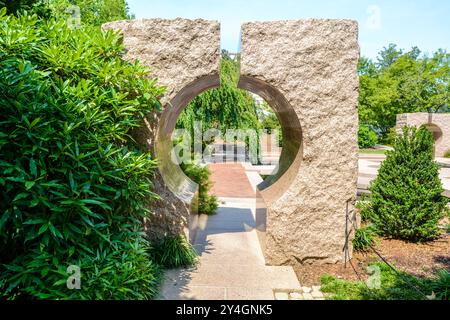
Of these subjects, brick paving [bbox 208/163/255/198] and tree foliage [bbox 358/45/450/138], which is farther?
tree foliage [bbox 358/45/450/138]

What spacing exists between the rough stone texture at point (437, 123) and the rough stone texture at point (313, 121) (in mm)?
22929

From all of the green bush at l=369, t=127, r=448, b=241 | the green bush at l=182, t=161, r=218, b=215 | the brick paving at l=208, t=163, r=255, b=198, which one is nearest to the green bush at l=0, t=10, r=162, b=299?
the green bush at l=182, t=161, r=218, b=215

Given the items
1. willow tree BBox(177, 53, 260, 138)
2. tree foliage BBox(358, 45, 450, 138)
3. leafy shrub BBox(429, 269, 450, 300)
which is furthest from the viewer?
tree foliage BBox(358, 45, 450, 138)

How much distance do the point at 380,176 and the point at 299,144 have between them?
90.8 inches

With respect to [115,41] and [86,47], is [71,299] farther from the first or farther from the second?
[115,41]

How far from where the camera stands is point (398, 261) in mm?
5020

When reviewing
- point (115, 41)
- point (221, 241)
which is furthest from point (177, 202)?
point (115, 41)

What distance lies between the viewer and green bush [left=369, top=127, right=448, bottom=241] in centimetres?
568

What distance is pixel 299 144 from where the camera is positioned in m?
4.97

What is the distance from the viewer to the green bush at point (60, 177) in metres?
2.77

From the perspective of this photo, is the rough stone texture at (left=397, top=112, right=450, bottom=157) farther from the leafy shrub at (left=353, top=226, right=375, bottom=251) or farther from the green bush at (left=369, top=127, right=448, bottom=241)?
the leafy shrub at (left=353, top=226, right=375, bottom=251)

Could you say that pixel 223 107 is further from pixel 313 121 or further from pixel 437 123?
pixel 437 123

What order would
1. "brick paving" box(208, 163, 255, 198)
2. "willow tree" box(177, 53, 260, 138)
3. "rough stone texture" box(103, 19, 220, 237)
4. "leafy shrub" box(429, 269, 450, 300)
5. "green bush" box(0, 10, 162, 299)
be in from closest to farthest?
"green bush" box(0, 10, 162, 299)
"leafy shrub" box(429, 269, 450, 300)
"rough stone texture" box(103, 19, 220, 237)
"brick paving" box(208, 163, 255, 198)
"willow tree" box(177, 53, 260, 138)

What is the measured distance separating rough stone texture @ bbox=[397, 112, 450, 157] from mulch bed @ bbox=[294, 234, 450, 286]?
21.6m
